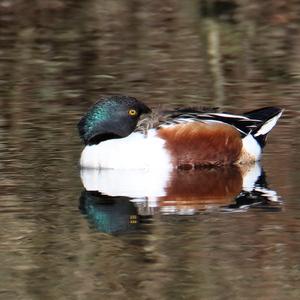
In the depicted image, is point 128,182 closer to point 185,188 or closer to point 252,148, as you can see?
point 185,188

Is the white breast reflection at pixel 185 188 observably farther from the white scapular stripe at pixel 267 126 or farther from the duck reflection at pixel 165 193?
the white scapular stripe at pixel 267 126

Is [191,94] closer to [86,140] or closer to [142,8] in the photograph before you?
[86,140]

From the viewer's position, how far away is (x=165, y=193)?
33.6 ft

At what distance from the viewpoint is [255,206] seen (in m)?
9.64

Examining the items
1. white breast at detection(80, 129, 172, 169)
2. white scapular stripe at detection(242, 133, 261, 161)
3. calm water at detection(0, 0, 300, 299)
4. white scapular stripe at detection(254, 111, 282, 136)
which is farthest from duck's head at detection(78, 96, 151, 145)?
white scapular stripe at detection(254, 111, 282, 136)

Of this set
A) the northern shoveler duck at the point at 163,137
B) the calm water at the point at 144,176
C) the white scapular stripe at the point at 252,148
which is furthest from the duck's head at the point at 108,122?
the white scapular stripe at the point at 252,148

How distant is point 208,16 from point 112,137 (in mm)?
8094

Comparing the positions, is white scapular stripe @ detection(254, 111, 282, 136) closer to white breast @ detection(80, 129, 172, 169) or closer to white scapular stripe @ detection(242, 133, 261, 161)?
white scapular stripe @ detection(242, 133, 261, 161)

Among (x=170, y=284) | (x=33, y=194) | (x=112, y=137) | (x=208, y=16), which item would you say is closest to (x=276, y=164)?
(x=112, y=137)

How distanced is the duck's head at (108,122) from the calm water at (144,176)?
32 centimetres

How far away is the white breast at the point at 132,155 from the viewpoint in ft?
36.6

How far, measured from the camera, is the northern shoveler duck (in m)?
11.2

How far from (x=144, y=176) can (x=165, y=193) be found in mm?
730

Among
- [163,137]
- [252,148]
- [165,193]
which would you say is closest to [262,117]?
[252,148]
